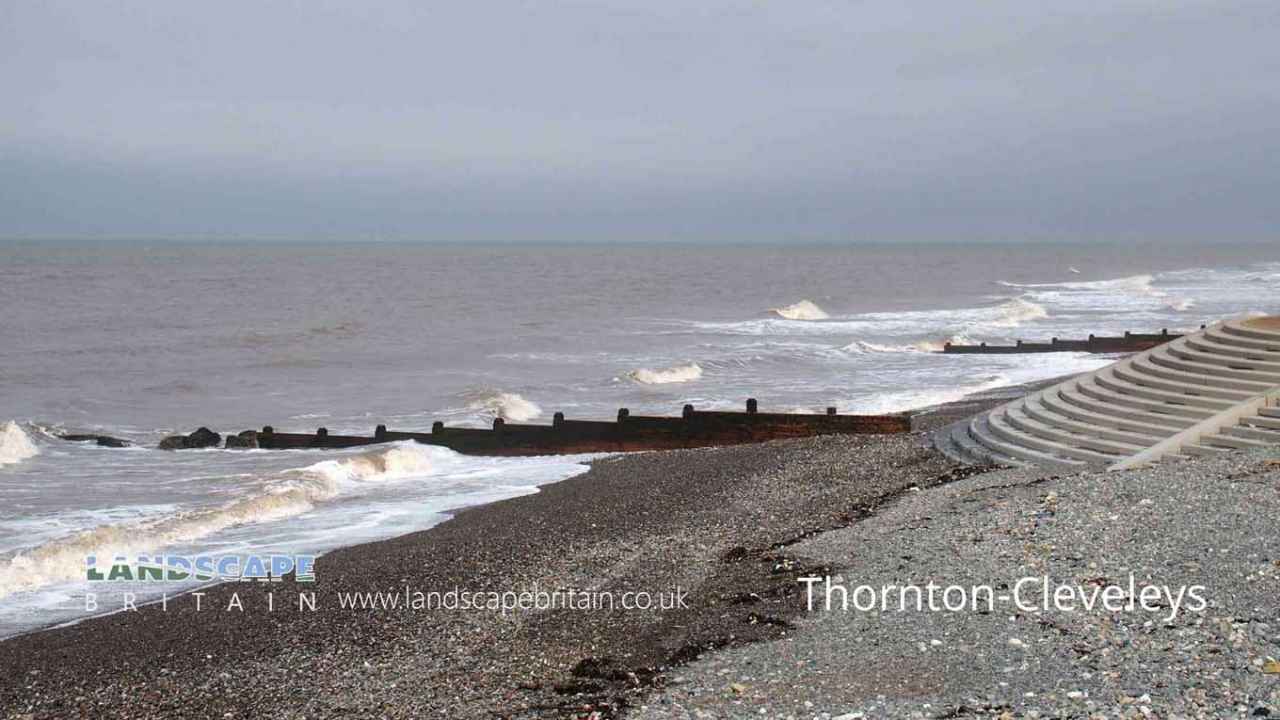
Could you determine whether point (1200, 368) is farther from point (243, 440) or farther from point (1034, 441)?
point (243, 440)

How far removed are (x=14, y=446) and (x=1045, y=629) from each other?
21.2m

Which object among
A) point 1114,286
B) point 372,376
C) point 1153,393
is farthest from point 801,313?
point 1153,393

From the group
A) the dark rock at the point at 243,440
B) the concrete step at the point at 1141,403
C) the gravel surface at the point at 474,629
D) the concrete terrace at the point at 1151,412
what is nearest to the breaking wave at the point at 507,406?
the dark rock at the point at 243,440

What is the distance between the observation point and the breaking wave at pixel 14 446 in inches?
895

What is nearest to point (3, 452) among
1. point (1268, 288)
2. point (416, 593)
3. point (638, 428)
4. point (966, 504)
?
point (638, 428)

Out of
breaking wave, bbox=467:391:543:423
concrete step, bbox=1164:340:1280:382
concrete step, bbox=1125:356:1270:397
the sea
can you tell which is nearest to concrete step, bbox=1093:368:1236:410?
concrete step, bbox=1125:356:1270:397

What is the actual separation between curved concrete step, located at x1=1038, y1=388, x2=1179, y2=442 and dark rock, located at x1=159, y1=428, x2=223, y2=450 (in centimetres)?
1640

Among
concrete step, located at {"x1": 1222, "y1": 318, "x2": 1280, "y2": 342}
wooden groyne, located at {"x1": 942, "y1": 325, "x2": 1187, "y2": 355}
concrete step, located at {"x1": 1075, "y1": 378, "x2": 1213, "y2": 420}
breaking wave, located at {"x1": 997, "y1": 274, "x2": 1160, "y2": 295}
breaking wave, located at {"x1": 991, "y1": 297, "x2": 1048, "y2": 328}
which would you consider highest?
breaking wave, located at {"x1": 997, "y1": 274, "x2": 1160, "y2": 295}

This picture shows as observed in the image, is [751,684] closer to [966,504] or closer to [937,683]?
[937,683]

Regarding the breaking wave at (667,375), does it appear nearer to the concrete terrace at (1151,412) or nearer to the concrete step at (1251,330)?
the concrete terrace at (1151,412)

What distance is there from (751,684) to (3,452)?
19.8 m

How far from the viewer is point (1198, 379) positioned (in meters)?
17.1

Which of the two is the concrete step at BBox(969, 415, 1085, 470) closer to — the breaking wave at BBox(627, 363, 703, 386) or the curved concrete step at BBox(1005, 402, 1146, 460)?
the curved concrete step at BBox(1005, 402, 1146, 460)

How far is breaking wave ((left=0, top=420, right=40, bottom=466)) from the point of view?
2272 centimetres
